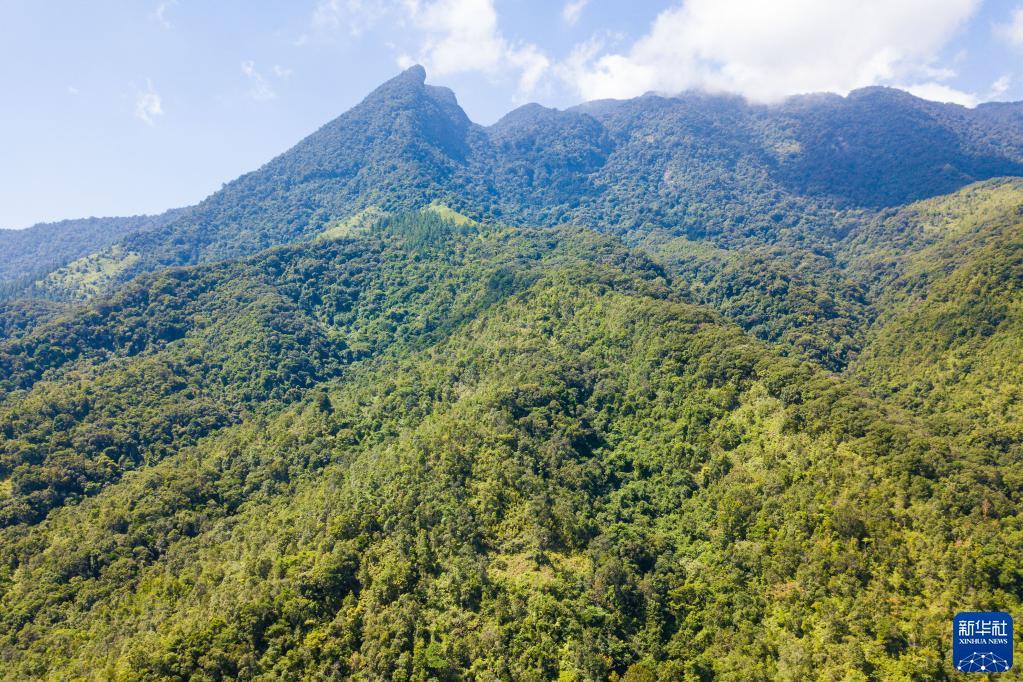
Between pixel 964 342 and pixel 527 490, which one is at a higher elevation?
pixel 964 342

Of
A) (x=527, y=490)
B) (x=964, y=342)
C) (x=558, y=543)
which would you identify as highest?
(x=964, y=342)

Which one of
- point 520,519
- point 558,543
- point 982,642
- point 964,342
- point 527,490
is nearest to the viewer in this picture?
point 982,642

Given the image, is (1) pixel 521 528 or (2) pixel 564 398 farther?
(2) pixel 564 398

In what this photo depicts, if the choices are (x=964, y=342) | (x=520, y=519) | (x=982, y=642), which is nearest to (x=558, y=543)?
(x=520, y=519)

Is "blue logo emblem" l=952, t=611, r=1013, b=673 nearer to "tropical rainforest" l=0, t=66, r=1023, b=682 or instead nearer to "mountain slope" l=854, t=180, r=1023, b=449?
"tropical rainforest" l=0, t=66, r=1023, b=682

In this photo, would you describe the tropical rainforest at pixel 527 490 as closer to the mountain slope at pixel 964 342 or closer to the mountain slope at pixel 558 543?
the mountain slope at pixel 558 543

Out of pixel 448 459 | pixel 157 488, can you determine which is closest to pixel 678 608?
pixel 448 459

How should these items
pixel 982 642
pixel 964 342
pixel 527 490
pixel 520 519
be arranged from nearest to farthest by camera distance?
pixel 982 642 → pixel 520 519 → pixel 527 490 → pixel 964 342

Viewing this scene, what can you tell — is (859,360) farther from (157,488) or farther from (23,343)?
(23,343)

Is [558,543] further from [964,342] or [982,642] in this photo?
[964,342]
